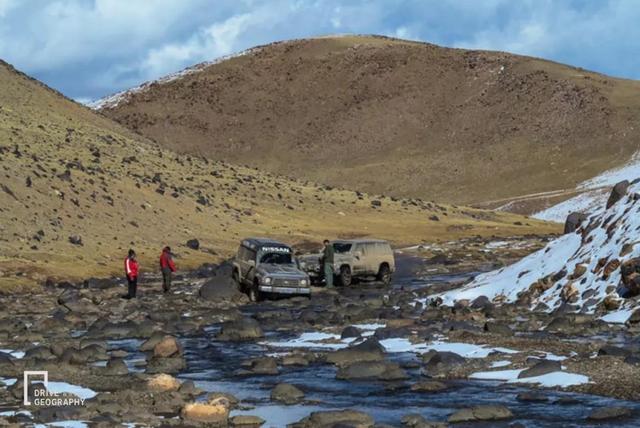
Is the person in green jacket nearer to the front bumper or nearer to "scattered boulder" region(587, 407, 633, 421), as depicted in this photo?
the front bumper

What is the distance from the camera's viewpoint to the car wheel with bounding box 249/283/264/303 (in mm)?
35644

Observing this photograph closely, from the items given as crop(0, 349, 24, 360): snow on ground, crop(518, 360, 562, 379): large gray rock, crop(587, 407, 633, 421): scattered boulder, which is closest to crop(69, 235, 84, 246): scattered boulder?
crop(0, 349, 24, 360): snow on ground

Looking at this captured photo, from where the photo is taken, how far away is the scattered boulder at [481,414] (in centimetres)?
1481

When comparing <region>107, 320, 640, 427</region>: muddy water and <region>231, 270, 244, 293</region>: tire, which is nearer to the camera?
<region>107, 320, 640, 427</region>: muddy water

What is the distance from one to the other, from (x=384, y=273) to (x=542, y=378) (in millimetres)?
26414

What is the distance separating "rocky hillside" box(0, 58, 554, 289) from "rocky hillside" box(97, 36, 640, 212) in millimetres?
39874

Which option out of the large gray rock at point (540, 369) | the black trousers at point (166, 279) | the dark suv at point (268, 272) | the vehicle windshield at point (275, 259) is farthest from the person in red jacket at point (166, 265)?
the large gray rock at point (540, 369)

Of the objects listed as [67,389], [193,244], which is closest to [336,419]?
[67,389]

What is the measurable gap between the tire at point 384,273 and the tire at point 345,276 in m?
1.57

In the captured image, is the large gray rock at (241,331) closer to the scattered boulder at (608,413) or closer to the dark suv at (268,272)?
the dark suv at (268,272)

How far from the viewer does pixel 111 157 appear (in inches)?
3029

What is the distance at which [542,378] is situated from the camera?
695 inches

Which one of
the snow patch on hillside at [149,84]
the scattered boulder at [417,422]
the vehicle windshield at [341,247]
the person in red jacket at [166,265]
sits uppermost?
the snow patch on hillside at [149,84]

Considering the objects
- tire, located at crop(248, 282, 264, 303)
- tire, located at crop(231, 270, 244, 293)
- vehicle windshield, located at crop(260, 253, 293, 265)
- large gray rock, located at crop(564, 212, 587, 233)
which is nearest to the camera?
large gray rock, located at crop(564, 212, 587, 233)
